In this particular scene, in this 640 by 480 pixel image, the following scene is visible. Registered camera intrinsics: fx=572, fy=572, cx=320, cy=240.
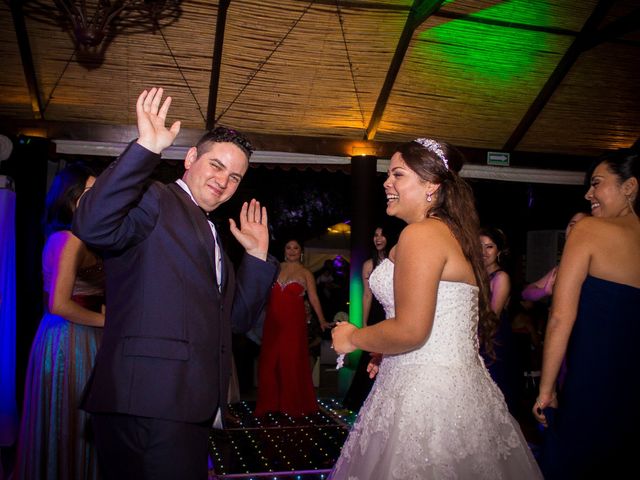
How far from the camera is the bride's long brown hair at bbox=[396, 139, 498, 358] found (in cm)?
232

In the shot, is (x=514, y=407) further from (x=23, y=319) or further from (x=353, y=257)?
(x=23, y=319)

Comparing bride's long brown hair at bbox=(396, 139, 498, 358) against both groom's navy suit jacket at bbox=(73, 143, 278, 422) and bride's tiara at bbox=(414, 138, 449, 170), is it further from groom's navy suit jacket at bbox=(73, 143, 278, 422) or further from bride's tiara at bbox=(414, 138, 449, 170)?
groom's navy suit jacket at bbox=(73, 143, 278, 422)

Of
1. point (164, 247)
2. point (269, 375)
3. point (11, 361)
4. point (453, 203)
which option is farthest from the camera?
point (269, 375)

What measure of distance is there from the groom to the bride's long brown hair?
922 mm

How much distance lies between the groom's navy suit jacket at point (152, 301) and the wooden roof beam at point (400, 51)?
5243 millimetres

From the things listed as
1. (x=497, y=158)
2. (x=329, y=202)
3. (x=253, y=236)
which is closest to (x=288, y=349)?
(x=497, y=158)

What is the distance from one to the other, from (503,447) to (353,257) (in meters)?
5.53

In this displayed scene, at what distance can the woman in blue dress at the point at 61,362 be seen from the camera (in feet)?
10.6

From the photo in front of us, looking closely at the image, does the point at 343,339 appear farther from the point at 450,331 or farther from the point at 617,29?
the point at 617,29

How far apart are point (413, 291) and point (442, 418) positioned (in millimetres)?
502

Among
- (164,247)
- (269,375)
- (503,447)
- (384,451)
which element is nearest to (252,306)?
(164,247)

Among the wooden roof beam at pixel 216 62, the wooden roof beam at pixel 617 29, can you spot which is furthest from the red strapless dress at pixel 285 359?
the wooden roof beam at pixel 617 29

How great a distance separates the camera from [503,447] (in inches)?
84.0

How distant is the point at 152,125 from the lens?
6.10 feet
